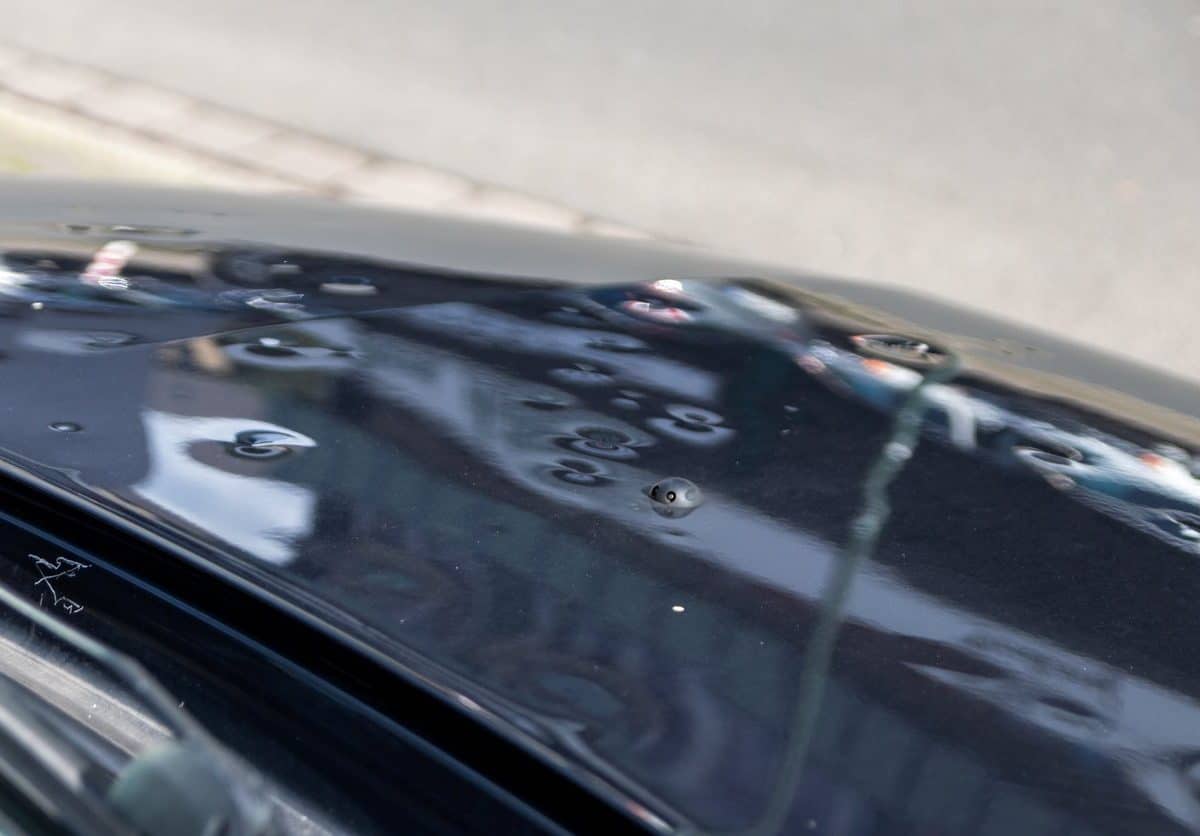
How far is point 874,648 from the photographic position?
117 centimetres

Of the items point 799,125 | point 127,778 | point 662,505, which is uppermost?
point 799,125

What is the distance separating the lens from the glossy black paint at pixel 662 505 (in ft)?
3.47

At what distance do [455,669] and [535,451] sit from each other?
0.39 meters

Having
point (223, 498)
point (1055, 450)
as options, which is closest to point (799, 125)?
point (1055, 450)

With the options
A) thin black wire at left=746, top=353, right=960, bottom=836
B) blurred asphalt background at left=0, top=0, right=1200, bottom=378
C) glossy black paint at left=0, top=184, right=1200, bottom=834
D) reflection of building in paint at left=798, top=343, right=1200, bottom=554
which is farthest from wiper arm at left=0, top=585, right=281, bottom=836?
blurred asphalt background at left=0, top=0, right=1200, bottom=378

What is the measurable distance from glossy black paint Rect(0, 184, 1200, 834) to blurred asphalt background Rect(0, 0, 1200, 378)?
8.06ft

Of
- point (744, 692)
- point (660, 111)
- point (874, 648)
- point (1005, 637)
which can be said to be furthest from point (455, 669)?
point (660, 111)

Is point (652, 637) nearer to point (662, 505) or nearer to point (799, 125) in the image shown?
point (662, 505)

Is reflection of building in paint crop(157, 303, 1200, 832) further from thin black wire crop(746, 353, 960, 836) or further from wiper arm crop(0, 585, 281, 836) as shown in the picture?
wiper arm crop(0, 585, 281, 836)

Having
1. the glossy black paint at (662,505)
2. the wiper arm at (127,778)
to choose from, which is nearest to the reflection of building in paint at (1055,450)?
the glossy black paint at (662,505)

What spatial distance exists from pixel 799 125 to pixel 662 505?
11.5 ft

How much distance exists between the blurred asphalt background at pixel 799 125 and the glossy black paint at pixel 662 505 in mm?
2457

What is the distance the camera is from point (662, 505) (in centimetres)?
136

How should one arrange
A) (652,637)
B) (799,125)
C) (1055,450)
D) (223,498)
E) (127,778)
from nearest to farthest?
(127,778), (652,637), (223,498), (1055,450), (799,125)
